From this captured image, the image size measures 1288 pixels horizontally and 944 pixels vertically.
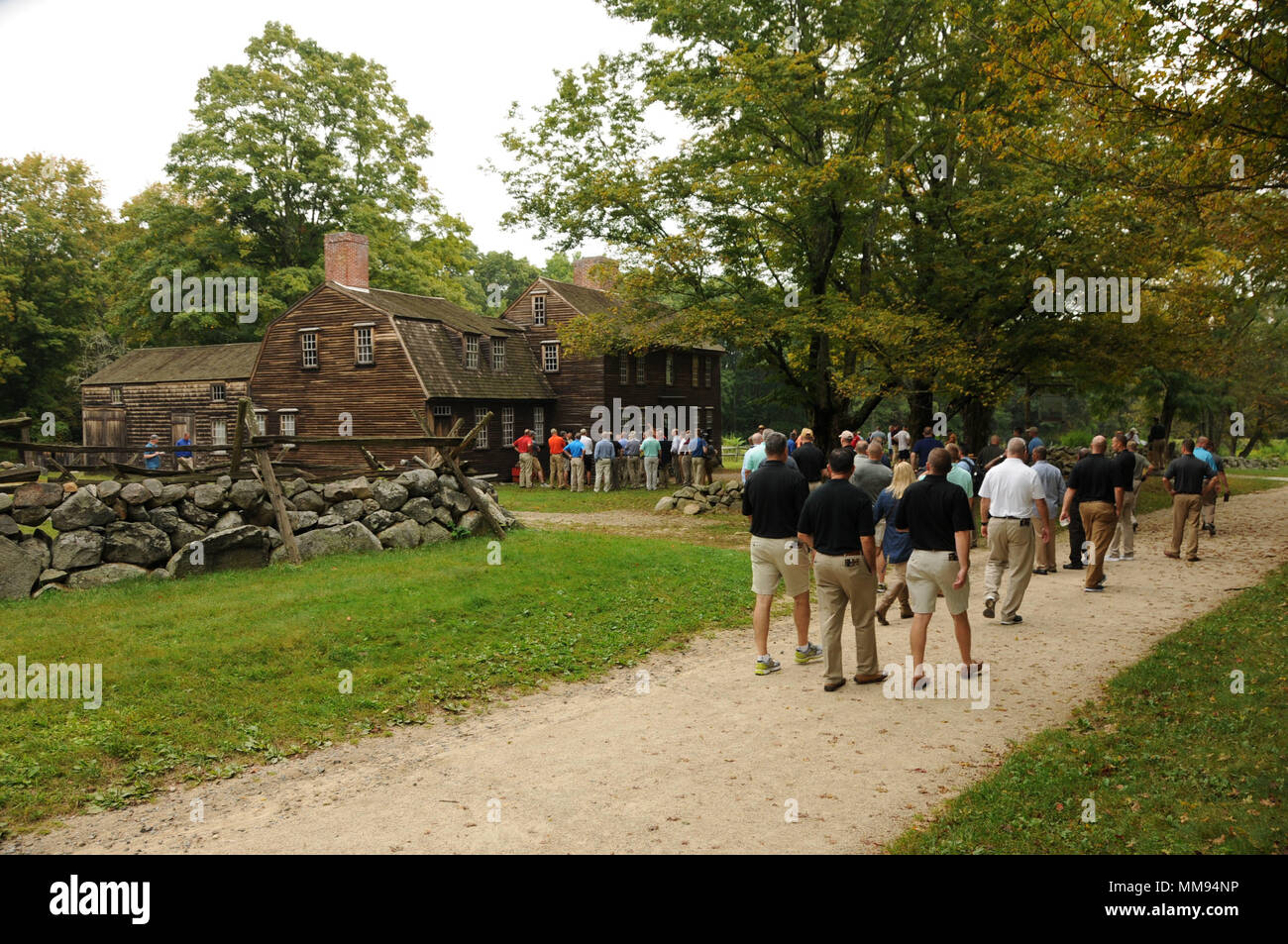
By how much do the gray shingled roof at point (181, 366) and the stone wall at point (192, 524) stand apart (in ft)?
97.0

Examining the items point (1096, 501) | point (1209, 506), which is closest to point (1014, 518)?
point (1096, 501)

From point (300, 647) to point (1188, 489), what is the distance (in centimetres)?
1569

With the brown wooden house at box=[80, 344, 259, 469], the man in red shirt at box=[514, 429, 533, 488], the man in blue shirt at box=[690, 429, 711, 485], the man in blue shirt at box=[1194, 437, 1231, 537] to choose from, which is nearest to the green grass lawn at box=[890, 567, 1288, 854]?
the man in blue shirt at box=[1194, 437, 1231, 537]

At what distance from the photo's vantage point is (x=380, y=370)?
35719mm

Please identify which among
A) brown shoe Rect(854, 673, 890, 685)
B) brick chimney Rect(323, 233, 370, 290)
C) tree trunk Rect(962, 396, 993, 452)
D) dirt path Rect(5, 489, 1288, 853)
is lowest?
dirt path Rect(5, 489, 1288, 853)

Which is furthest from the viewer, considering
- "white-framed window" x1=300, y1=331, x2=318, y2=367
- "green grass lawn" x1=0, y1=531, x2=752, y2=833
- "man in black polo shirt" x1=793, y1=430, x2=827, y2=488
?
"white-framed window" x1=300, y1=331, x2=318, y2=367

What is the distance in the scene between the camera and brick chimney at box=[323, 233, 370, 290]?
3719 centimetres

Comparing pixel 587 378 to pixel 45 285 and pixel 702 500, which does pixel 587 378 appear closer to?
pixel 702 500

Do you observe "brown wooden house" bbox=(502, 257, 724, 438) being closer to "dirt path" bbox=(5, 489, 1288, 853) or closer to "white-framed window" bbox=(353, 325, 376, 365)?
"white-framed window" bbox=(353, 325, 376, 365)

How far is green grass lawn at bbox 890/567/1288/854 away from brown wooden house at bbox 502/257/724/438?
3142 centimetres

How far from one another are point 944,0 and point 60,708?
81.6ft

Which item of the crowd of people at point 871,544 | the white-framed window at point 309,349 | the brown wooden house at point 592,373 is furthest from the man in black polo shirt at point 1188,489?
the white-framed window at point 309,349

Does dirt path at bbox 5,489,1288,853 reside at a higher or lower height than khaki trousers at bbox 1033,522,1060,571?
→ lower

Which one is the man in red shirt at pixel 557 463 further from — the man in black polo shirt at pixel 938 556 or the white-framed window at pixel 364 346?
the man in black polo shirt at pixel 938 556
